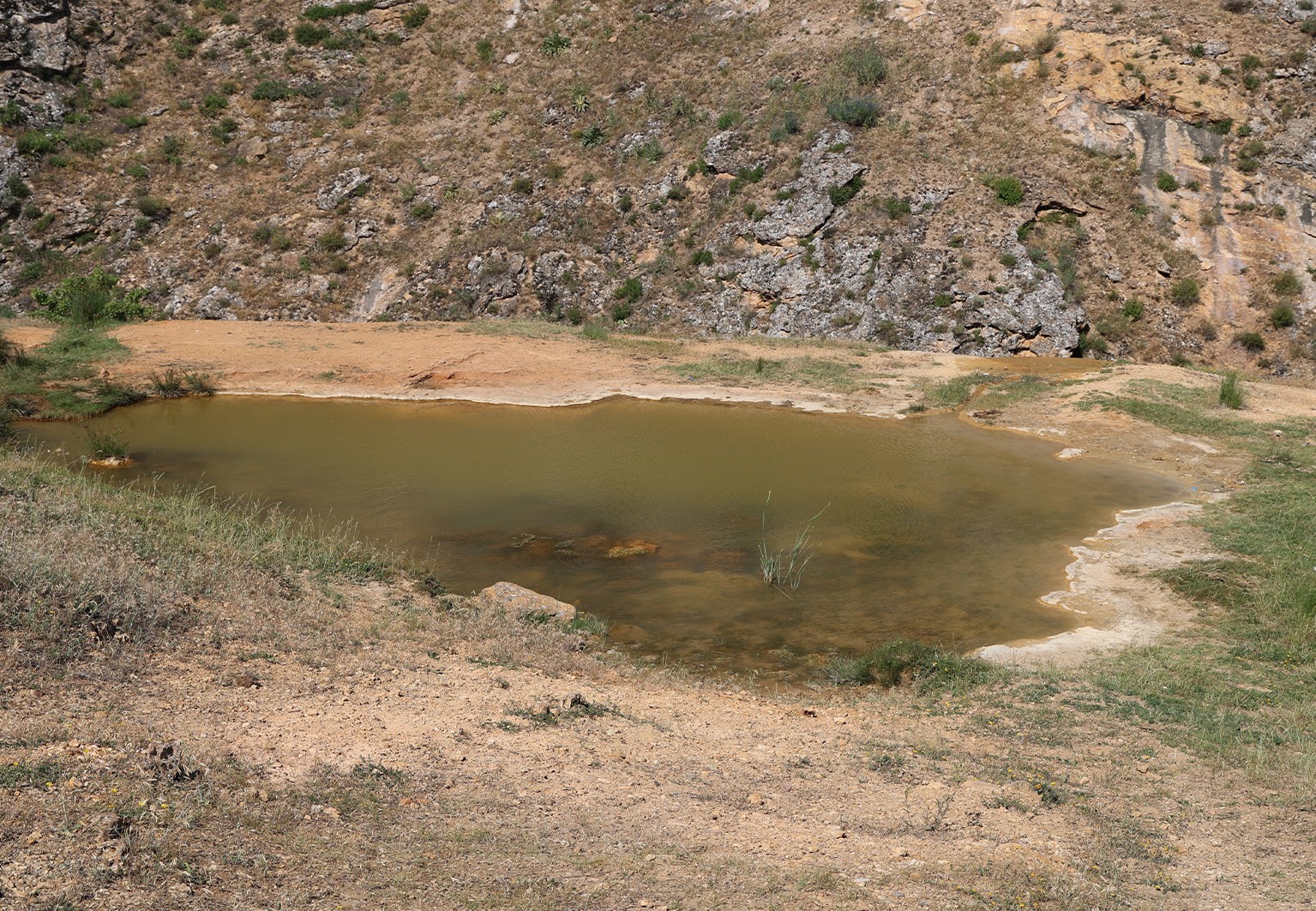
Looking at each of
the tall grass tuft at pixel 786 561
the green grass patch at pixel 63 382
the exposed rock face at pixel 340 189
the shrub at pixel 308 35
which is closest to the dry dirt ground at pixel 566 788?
the tall grass tuft at pixel 786 561

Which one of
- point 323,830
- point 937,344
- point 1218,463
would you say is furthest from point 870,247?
point 323,830

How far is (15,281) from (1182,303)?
1320 inches

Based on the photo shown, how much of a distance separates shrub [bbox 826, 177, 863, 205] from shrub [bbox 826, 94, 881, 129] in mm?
2521

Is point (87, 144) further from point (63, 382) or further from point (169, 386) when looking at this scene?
point (169, 386)

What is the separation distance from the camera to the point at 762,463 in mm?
15750

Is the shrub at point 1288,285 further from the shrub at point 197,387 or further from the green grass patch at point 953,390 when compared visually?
the shrub at point 197,387

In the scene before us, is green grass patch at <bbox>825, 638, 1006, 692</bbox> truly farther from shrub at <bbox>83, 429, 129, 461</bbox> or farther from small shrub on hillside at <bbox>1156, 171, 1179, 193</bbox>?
small shrub on hillside at <bbox>1156, 171, 1179, 193</bbox>

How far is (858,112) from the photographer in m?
30.0

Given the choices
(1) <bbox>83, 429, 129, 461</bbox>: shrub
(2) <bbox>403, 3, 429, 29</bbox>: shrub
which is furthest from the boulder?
(2) <bbox>403, 3, 429, 29</bbox>: shrub

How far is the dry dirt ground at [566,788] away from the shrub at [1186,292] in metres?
19.8

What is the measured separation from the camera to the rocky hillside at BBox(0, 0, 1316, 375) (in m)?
26.5

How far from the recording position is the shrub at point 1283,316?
25000 millimetres

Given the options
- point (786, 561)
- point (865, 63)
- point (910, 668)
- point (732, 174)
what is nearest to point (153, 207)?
point (732, 174)

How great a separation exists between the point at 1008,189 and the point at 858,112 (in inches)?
215
